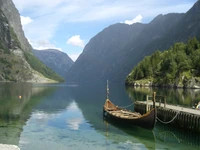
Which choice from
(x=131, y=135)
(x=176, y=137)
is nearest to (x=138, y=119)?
(x=131, y=135)

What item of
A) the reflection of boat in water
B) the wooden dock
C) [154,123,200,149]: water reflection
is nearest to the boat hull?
the reflection of boat in water

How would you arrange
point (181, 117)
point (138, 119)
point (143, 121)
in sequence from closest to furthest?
point (143, 121) < point (138, 119) < point (181, 117)

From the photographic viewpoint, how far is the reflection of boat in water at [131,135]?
36.1 meters

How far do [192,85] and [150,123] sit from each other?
14610 centimetres

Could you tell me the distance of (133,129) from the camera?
1734 inches

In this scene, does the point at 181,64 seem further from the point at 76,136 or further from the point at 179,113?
the point at 76,136

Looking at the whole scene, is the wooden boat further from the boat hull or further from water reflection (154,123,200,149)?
water reflection (154,123,200,149)

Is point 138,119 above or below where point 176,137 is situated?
above

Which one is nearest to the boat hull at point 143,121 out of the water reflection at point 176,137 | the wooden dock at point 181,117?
the water reflection at point 176,137

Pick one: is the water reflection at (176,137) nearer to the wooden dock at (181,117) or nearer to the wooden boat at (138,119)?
the wooden dock at (181,117)

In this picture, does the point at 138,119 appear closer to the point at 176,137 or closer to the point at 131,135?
the point at 131,135

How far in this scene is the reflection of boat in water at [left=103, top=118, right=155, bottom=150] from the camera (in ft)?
118

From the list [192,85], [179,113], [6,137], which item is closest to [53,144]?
[6,137]

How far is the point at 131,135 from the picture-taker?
1586 inches
